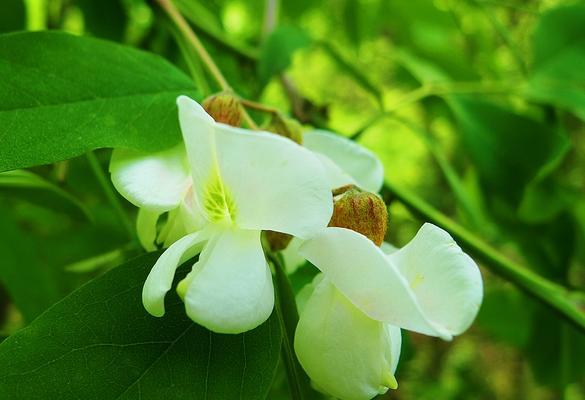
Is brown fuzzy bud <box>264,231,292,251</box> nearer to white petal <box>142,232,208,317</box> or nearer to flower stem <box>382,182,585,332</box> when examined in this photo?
white petal <box>142,232,208,317</box>

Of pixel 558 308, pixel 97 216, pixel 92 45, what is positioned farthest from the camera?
pixel 97 216

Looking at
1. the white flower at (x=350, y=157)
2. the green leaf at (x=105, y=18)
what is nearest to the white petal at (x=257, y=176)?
the white flower at (x=350, y=157)

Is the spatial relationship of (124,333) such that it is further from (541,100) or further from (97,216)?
(541,100)

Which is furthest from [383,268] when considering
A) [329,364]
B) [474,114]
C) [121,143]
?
[474,114]

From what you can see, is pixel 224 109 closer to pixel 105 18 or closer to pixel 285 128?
pixel 285 128

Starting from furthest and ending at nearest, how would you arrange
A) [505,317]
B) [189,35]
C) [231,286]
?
[505,317] < [189,35] < [231,286]

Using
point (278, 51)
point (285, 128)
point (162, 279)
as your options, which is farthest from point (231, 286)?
point (278, 51)

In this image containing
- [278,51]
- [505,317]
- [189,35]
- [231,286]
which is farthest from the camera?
[505,317]
